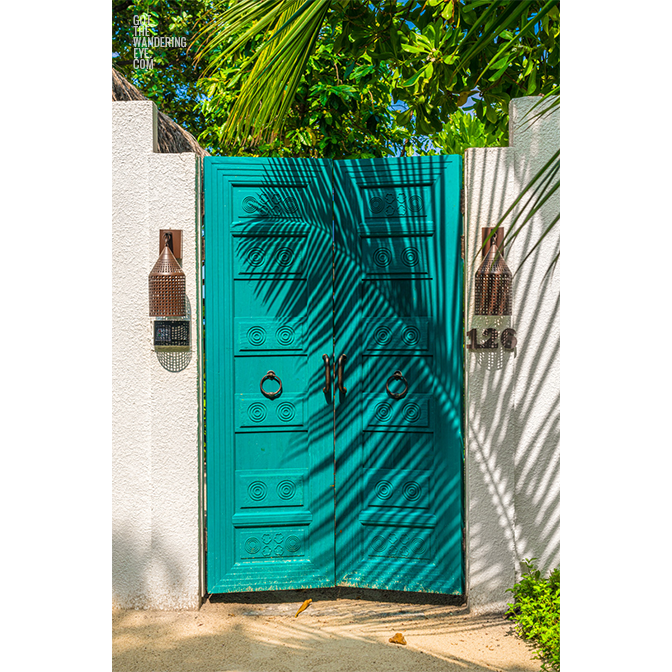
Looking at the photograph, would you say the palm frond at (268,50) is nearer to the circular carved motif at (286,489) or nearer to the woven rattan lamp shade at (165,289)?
the woven rattan lamp shade at (165,289)

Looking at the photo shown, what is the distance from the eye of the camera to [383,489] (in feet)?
9.12

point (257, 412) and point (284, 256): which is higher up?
point (284, 256)

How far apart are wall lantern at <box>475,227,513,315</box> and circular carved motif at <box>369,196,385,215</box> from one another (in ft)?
1.97

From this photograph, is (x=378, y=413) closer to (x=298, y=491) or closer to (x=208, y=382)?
(x=298, y=491)

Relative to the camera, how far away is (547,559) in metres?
2.64

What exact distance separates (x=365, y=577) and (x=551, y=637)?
3.11 feet

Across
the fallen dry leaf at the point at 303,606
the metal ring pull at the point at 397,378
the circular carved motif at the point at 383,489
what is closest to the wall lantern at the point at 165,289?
the metal ring pull at the point at 397,378

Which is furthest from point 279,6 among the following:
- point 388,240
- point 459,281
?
point 459,281

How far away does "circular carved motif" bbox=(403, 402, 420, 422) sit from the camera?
2764 millimetres

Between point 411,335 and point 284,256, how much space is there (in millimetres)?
799

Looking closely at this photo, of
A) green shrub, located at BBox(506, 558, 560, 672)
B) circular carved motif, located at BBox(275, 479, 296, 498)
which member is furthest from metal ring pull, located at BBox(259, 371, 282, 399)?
green shrub, located at BBox(506, 558, 560, 672)

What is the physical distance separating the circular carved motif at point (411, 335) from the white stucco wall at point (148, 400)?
110 cm

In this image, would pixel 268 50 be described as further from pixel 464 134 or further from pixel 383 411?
pixel 464 134

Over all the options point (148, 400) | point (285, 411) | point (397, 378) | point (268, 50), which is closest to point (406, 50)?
point (268, 50)
